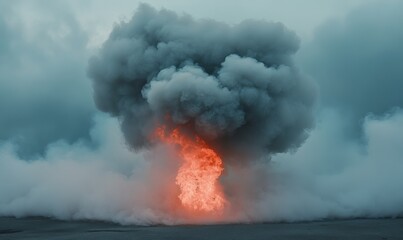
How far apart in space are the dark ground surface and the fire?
698 centimetres

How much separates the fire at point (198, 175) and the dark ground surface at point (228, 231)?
6.98 meters

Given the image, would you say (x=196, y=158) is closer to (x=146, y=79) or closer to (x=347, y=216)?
(x=146, y=79)

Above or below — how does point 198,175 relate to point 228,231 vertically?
above

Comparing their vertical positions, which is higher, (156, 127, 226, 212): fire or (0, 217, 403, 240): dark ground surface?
(156, 127, 226, 212): fire

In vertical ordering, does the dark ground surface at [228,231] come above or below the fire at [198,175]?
below

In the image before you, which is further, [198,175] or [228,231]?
[198,175]

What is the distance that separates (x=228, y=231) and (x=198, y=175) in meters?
14.9

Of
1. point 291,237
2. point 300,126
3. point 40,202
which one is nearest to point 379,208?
point 300,126

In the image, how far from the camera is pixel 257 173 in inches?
3501

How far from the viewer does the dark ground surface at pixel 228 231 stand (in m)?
52.9

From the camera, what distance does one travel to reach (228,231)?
57406 millimetres

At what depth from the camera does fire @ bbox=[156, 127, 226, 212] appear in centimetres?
7056

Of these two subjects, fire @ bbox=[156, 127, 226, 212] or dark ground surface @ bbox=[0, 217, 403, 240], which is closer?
dark ground surface @ bbox=[0, 217, 403, 240]

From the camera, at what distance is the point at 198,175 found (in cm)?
7112
